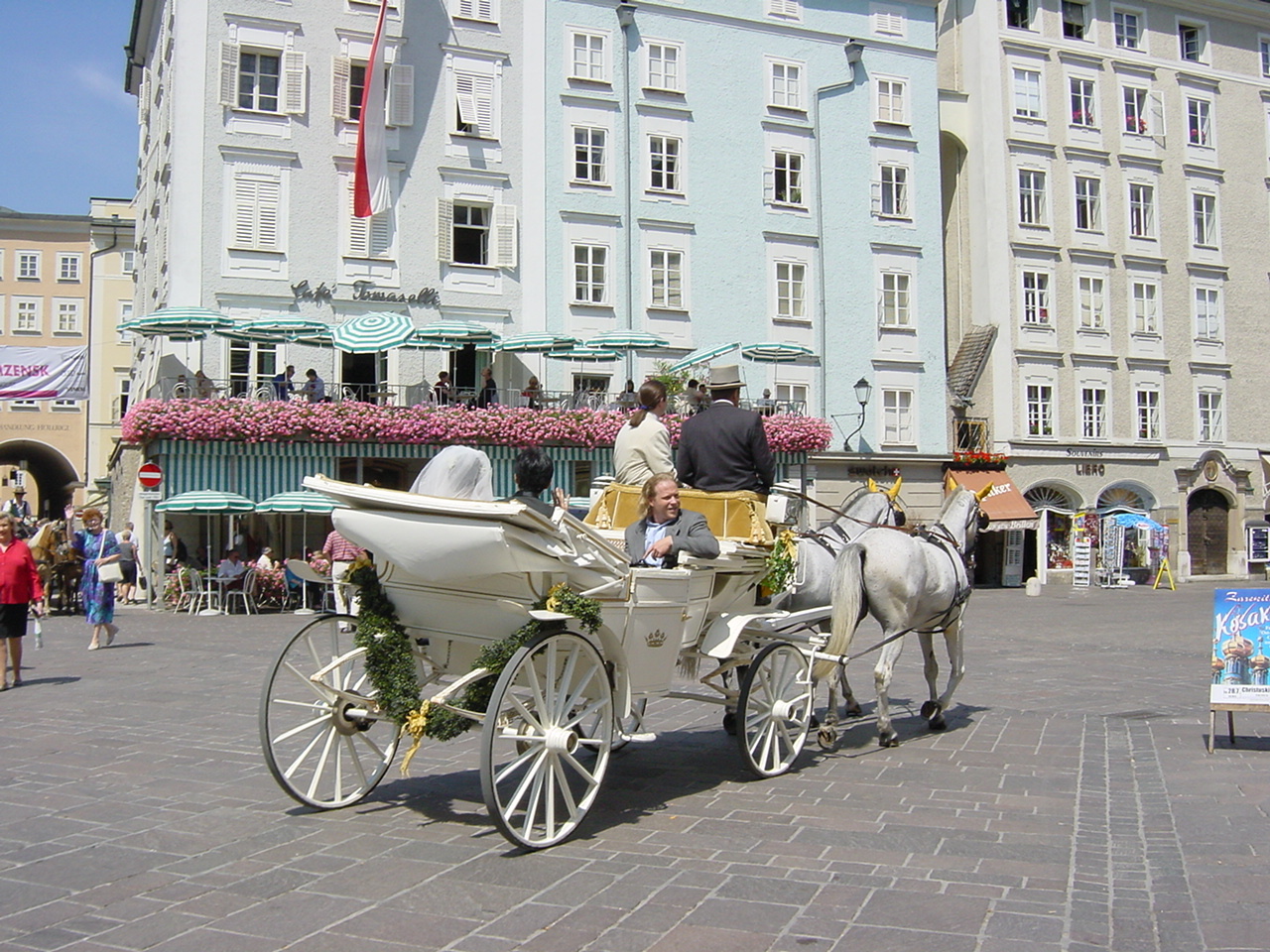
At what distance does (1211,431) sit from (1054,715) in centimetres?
3608

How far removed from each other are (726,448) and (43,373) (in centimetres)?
2826

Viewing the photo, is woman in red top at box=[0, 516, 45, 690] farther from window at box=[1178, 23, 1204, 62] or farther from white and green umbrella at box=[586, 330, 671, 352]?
window at box=[1178, 23, 1204, 62]

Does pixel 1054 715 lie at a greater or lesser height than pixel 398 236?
lesser

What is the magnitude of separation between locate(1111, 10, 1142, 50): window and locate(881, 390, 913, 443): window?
15.6 metres

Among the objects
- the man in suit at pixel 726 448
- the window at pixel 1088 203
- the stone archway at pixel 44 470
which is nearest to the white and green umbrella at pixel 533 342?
the window at pixel 1088 203

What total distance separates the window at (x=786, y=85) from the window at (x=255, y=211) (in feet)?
49.2

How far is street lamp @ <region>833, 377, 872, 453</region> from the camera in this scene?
34.7m

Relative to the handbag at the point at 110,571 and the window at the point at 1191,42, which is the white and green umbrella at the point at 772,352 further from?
the window at the point at 1191,42

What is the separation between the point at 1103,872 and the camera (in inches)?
224

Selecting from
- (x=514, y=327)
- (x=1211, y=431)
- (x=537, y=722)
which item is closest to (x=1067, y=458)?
(x=1211, y=431)

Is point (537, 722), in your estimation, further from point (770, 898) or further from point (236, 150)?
point (236, 150)

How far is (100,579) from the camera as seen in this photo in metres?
16.3

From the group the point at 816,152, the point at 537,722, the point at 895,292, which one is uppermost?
the point at 816,152

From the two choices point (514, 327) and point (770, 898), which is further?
point (514, 327)
